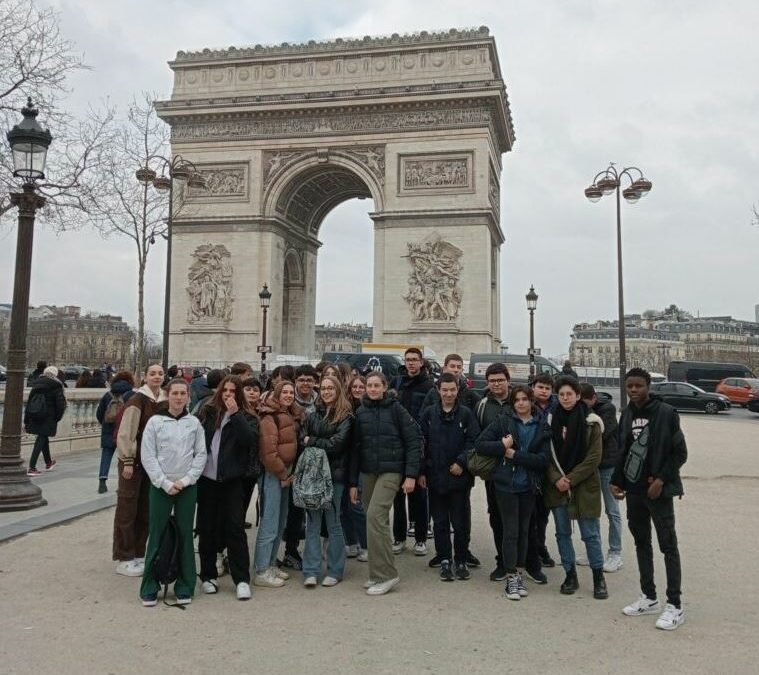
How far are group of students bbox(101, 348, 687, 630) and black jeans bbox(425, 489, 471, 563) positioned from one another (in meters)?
0.01

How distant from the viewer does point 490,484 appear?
5578mm

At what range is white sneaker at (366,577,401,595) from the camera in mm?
4898

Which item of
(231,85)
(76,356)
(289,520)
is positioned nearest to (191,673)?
(289,520)

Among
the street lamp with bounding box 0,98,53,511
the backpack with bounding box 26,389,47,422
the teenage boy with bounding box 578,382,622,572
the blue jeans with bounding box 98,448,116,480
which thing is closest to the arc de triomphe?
the backpack with bounding box 26,389,47,422

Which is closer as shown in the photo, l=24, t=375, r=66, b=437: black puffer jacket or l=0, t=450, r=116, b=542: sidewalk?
l=0, t=450, r=116, b=542: sidewalk

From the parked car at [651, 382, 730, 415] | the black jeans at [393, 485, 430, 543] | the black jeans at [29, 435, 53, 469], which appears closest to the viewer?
the black jeans at [393, 485, 430, 543]

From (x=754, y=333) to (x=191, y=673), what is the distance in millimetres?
115837

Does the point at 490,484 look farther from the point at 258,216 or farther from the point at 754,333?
the point at 754,333

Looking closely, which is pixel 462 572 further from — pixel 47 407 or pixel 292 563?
pixel 47 407

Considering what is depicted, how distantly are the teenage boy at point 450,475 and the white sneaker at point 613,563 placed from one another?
46.6 inches

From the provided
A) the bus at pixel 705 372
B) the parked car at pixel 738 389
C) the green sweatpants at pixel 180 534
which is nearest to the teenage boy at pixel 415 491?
the green sweatpants at pixel 180 534

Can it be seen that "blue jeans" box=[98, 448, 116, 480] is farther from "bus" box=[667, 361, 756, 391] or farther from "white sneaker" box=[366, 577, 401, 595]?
"bus" box=[667, 361, 756, 391]

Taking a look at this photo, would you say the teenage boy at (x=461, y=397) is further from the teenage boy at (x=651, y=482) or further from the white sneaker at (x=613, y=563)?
the white sneaker at (x=613, y=563)

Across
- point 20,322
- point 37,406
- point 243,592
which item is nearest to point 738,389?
point 37,406
